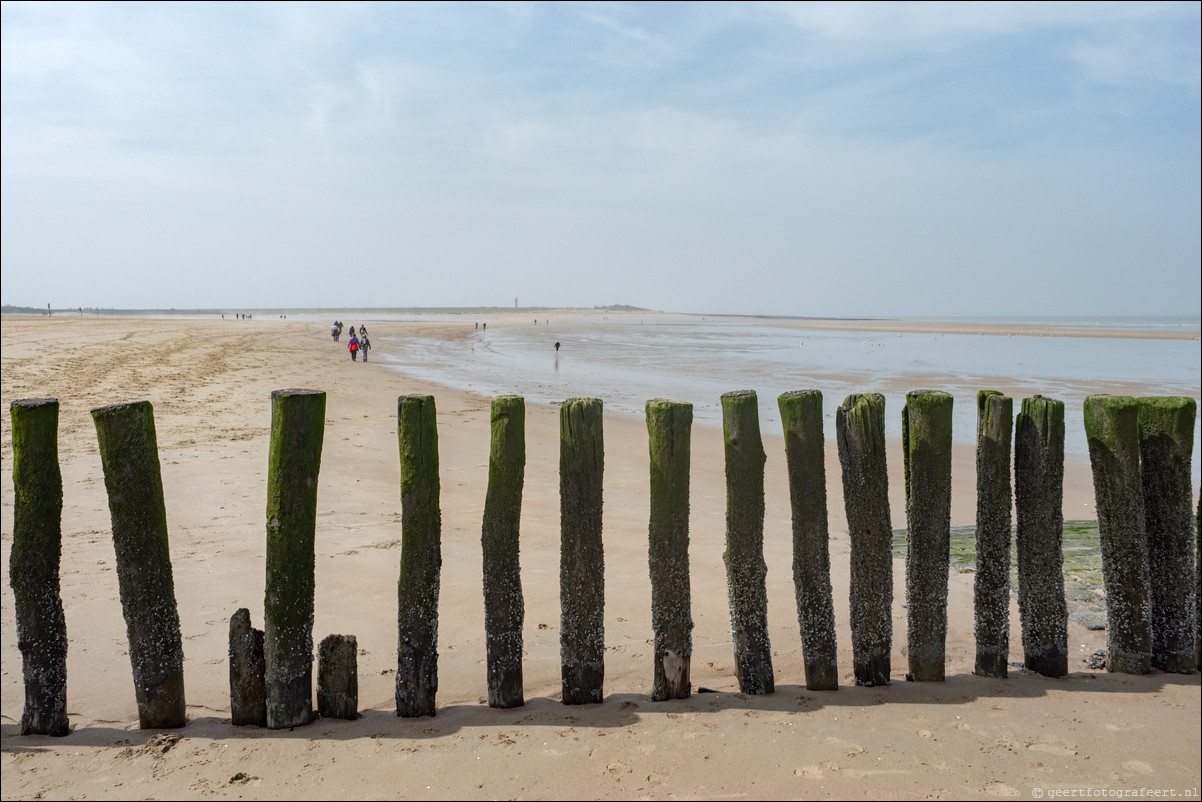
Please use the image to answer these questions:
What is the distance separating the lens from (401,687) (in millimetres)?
4246

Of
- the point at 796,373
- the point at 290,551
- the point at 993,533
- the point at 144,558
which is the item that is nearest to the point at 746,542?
the point at 993,533

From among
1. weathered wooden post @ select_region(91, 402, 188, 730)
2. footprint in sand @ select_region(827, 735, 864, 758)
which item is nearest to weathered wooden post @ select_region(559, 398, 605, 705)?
footprint in sand @ select_region(827, 735, 864, 758)

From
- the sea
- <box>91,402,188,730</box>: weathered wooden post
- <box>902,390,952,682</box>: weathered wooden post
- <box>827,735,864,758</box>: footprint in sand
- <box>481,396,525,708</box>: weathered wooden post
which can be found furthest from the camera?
the sea

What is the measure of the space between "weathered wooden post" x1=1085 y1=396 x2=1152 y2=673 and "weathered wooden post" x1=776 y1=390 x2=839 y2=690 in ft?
5.46

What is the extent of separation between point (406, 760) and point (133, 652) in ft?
5.35

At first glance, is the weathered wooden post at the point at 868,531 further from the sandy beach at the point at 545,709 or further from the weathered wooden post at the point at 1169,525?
the weathered wooden post at the point at 1169,525

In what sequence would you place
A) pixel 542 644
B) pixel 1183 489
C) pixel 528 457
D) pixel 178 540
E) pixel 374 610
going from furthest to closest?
1. pixel 528 457
2. pixel 178 540
3. pixel 374 610
4. pixel 542 644
5. pixel 1183 489

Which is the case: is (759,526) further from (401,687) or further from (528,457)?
(528,457)

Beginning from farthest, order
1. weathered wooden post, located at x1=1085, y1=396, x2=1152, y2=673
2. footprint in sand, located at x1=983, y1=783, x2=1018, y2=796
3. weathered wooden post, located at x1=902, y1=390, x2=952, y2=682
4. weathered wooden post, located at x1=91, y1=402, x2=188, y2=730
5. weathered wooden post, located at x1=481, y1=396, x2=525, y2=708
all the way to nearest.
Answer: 1. weathered wooden post, located at x1=1085, y1=396, x2=1152, y2=673
2. weathered wooden post, located at x1=902, y1=390, x2=952, y2=682
3. weathered wooden post, located at x1=481, y1=396, x2=525, y2=708
4. weathered wooden post, located at x1=91, y1=402, x2=188, y2=730
5. footprint in sand, located at x1=983, y1=783, x2=1018, y2=796

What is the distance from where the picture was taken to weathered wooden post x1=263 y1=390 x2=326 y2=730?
4.06 meters

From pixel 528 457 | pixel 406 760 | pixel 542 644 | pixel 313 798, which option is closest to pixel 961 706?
pixel 542 644

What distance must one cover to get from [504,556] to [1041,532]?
313 cm

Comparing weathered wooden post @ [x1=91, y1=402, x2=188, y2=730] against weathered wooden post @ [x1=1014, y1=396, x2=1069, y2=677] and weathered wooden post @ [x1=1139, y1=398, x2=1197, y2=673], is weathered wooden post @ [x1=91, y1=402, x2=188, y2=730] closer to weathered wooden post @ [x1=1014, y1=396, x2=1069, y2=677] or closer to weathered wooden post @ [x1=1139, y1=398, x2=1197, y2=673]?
weathered wooden post @ [x1=1014, y1=396, x2=1069, y2=677]

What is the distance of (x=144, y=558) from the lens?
4.08 meters
